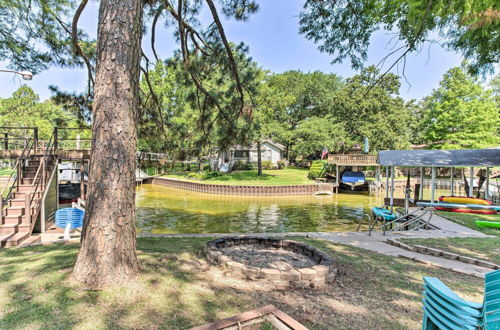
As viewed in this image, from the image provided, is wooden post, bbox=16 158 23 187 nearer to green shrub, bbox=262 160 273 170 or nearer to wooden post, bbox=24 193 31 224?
wooden post, bbox=24 193 31 224

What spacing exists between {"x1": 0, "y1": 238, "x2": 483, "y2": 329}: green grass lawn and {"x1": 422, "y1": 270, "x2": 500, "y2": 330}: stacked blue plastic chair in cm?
80

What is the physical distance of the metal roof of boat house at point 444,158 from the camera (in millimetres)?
10305

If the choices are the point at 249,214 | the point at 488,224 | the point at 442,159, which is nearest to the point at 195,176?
the point at 249,214

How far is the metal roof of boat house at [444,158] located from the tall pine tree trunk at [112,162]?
11121 millimetres

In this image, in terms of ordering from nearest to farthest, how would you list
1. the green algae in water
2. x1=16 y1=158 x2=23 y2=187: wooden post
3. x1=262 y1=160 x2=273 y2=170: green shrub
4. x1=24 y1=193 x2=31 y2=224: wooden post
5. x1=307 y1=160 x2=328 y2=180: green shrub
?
1. x1=24 y1=193 x2=31 y2=224: wooden post
2. x1=16 y1=158 x2=23 y2=187: wooden post
3. the green algae in water
4. x1=307 y1=160 x2=328 y2=180: green shrub
5. x1=262 y1=160 x2=273 y2=170: green shrub

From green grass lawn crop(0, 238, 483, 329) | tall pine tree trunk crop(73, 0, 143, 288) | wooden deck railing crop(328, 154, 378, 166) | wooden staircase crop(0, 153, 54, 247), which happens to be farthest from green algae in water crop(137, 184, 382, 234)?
tall pine tree trunk crop(73, 0, 143, 288)

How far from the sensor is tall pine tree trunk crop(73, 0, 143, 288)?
285 centimetres

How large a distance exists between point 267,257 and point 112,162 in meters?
2.89

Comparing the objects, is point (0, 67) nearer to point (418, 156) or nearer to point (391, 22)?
point (391, 22)

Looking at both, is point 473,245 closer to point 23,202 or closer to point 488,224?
point 488,224

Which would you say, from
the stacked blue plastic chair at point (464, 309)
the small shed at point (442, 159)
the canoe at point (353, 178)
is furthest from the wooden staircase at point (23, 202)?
the canoe at point (353, 178)

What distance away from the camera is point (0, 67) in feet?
24.2

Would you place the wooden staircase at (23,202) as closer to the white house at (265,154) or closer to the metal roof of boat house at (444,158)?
the metal roof of boat house at (444,158)

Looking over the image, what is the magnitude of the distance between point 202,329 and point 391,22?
23.2ft
